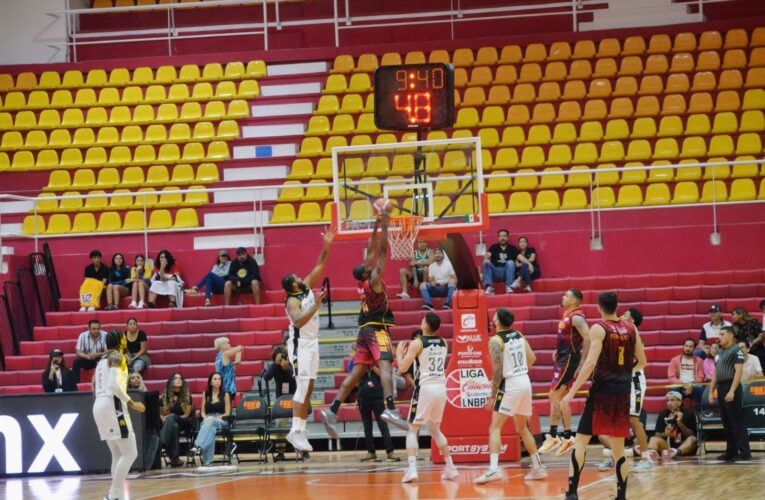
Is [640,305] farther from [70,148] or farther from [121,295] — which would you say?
[70,148]

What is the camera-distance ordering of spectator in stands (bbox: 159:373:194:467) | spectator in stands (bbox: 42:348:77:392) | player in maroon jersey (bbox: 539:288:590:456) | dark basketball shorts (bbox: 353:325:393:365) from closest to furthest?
player in maroon jersey (bbox: 539:288:590:456)
dark basketball shorts (bbox: 353:325:393:365)
spectator in stands (bbox: 159:373:194:467)
spectator in stands (bbox: 42:348:77:392)

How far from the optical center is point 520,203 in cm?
2253

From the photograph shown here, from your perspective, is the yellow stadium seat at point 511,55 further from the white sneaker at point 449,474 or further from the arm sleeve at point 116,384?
the arm sleeve at point 116,384

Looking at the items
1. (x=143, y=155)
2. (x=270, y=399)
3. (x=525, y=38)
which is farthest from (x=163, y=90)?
(x=270, y=399)

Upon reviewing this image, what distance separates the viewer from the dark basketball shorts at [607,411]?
1058 centimetres

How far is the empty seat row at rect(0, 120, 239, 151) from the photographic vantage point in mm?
25734

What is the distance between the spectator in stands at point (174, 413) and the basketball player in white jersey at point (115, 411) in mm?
4788

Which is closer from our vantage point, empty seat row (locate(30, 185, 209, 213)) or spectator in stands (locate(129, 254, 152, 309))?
spectator in stands (locate(129, 254, 152, 309))

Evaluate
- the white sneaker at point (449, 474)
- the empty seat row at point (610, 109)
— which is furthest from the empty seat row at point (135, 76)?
the white sneaker at point (449, 474)

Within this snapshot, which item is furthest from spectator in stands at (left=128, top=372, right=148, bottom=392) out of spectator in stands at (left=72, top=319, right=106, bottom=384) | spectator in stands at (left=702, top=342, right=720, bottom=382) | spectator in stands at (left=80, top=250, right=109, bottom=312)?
spectator in stands at (left=702, top=342, right=720, bottom=382)

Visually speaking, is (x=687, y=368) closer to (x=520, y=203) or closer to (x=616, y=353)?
(x=520, y=203)

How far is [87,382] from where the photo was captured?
20359mm

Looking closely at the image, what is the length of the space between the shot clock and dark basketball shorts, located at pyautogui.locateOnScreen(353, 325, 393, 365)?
8.57 ft

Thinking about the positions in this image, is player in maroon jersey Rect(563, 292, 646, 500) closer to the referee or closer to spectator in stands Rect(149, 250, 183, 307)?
the referee
